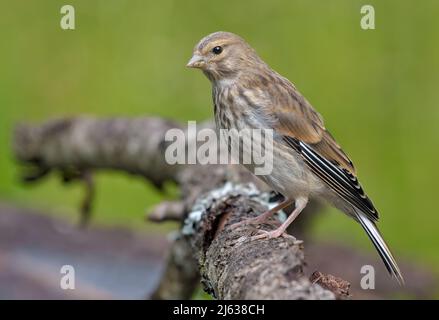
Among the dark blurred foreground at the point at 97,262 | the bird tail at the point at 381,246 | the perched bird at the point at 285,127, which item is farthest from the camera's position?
the dark blurred foreground at the point at 97,262

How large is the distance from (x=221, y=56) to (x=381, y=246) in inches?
47.0

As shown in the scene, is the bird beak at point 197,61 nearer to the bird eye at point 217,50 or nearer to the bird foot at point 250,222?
the bird eye at point 217,50

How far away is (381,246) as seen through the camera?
13.5ft

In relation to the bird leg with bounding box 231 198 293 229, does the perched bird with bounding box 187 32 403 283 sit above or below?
above

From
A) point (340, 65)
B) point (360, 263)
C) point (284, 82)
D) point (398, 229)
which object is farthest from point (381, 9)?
point (284, 82)

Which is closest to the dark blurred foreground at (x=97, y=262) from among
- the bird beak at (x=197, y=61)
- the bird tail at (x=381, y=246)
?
the bird tail at (x=381, y=246)

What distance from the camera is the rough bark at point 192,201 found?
9.59ft

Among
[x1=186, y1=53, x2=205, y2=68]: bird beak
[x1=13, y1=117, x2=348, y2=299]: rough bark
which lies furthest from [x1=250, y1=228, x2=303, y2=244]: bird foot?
[x1=186, y1=53, x2=205, y2=68]: bird beak

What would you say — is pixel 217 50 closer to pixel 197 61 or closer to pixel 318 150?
pixel 197 61

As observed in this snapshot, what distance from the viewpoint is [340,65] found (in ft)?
26.3

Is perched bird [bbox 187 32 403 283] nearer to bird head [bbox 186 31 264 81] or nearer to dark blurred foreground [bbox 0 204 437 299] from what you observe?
bird head [bbox 186 31 264 81]

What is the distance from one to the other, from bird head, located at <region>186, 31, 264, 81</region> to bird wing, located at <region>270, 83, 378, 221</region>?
10.9 inches

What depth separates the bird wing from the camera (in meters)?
4.21

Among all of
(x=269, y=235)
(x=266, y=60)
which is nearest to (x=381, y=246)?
(x=269, y=235)
